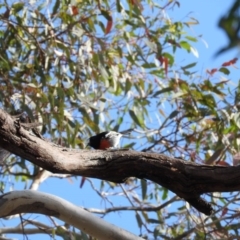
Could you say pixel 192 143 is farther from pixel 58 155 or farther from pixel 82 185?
pixel 58 155

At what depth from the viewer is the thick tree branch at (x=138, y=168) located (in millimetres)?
1359

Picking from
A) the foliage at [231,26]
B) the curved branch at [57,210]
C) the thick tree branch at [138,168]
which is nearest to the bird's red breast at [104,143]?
Answer: the curved branch at [57,210]

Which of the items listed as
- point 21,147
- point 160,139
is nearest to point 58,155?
point 21,147

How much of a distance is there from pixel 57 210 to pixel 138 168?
0.47 metres

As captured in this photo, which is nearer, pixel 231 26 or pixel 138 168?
pixel 231 26

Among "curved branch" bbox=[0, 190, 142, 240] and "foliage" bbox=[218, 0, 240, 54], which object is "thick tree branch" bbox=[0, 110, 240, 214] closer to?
"curved branch" bbox=[0, 190, 142, 240]

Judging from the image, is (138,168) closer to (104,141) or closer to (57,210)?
(57,210)

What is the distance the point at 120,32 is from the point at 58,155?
7.51 ft

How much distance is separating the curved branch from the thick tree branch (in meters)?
0.36

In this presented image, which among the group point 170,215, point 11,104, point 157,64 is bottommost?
point 170,215

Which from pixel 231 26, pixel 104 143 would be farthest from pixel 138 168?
pixel 104 143

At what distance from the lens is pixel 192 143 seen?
11.2 ft

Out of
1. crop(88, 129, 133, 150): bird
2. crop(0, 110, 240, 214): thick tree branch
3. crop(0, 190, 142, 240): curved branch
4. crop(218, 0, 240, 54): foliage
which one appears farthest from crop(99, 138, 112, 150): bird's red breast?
crop(218, 0, 240, 54): foliage

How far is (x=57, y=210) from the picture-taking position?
1.77 m
